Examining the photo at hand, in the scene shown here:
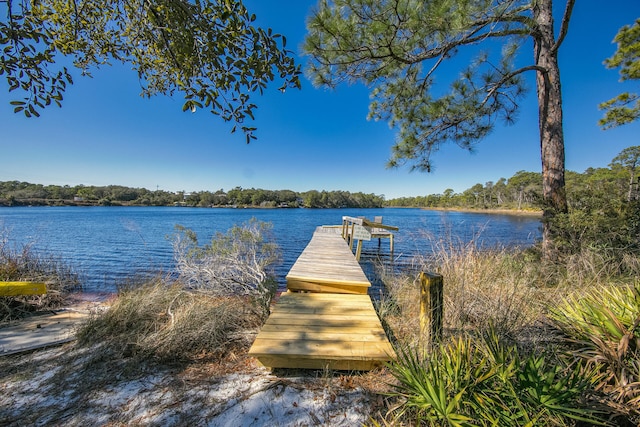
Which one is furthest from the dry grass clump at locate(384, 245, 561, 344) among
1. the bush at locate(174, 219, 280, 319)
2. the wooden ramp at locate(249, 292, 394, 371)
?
the bush at locate(174, 219, 280, 319)

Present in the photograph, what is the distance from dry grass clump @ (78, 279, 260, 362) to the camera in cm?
262

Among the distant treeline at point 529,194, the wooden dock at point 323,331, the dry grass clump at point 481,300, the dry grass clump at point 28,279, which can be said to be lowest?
the dry grass clump at point 28,279

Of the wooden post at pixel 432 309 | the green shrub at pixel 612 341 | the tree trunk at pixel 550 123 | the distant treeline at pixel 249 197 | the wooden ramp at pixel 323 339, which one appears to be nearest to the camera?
the green shrub at pixel 612 341

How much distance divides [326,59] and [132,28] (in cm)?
275

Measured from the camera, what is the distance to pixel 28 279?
539 cm

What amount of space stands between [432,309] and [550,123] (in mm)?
5119

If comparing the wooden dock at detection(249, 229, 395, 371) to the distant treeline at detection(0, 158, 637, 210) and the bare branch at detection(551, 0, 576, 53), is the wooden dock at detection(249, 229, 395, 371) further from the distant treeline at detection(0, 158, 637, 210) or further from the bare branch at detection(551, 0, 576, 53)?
the distant treeline at detection(0, 158, 637, 210)

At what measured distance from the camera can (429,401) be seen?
4.81 feet

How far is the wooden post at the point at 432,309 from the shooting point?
84.9 inches

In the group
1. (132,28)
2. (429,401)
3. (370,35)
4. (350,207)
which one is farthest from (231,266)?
(350,207)

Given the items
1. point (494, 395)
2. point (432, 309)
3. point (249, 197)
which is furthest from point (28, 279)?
point (249, 197)

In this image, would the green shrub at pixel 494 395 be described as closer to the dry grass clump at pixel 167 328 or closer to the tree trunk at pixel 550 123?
the dry grass clump at pixel 167 328

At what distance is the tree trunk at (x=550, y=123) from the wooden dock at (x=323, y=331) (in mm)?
4062

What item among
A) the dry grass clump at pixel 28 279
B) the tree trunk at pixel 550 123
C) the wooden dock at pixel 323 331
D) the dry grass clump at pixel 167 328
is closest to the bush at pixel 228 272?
the wooden dock at pixel 323 331
